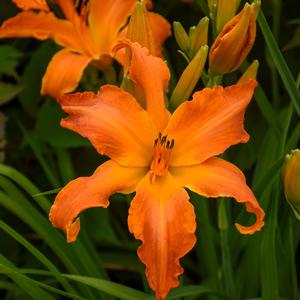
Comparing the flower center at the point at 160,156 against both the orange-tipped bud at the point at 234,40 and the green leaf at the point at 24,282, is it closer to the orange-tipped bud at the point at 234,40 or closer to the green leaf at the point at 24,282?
the orange-tipped bud at the point at 234,40

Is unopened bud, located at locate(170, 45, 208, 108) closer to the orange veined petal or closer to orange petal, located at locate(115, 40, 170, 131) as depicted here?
orange petal, located at locate(115, 40, 170, 131)

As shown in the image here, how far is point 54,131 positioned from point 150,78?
14.5 inches

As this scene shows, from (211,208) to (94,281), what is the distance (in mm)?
496

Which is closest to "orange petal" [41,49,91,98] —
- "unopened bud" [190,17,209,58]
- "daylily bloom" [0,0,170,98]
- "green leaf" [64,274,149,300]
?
"daylily bloom" [0,0,170,98]

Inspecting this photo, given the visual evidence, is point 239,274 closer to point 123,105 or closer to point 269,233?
point 269,233

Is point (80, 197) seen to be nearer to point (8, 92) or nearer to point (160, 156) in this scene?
point (160, 156)

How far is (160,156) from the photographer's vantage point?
838mm

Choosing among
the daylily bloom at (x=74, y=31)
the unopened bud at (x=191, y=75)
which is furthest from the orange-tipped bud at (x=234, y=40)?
the daylily bloom at (x=74, y=31)

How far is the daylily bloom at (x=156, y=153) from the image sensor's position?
78cm

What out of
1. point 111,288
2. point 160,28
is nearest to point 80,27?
point 160,28

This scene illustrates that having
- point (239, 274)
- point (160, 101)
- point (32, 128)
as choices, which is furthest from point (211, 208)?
point (160, 101)

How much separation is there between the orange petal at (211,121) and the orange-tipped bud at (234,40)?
0.04 metres

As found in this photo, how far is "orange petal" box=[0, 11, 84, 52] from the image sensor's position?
3.57ft

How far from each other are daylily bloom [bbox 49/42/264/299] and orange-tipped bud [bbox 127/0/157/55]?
0.02 m
